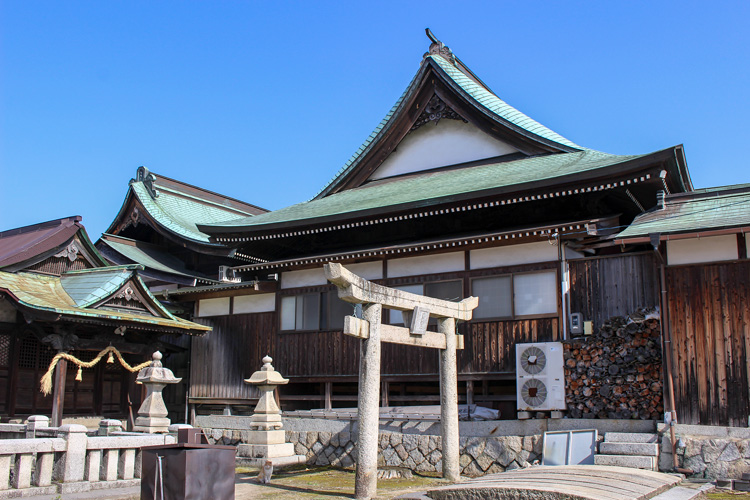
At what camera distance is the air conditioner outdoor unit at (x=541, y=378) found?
13414 millimetres

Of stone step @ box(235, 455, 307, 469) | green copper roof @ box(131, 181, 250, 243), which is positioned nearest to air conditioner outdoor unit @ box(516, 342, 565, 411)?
stone step @ box(235, 455, 307, 469)

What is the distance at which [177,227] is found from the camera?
24.2 metres

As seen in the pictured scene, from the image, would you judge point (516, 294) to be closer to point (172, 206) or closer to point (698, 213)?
point (698, 213)

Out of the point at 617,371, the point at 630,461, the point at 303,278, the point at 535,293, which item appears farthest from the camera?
the point at 303,278

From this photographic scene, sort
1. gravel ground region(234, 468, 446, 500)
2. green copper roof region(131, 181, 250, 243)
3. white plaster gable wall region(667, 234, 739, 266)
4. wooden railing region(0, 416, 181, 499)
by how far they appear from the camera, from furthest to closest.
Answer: green copper roof region(131, 181, 250, 243), white plaster gable wall region(667, 234, 739, 266), gravel ground region(234, 468, 446, 500), wooden railing region(0, 416, 181, 499)

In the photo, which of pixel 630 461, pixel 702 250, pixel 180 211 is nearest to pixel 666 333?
pixel 702 250

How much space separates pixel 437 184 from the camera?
18031 mm

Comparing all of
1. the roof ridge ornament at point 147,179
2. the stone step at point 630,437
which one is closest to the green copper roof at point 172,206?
the roof ridge ornament at point 147,179

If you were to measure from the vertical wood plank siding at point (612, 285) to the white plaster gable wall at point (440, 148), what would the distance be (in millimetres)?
5518

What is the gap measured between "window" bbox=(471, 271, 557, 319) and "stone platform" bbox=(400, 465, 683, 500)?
5.86 metres

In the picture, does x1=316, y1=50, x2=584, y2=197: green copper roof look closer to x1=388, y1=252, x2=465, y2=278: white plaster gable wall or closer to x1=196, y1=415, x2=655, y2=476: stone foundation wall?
x1=388, y1=252, x2=465, y2=278: white plaster gable wall

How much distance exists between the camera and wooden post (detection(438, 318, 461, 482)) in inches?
464

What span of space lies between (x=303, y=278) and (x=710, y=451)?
10394 millimetres

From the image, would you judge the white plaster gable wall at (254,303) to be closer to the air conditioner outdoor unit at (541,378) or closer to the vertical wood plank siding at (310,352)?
the vertical wood plank siding at (310,352)
